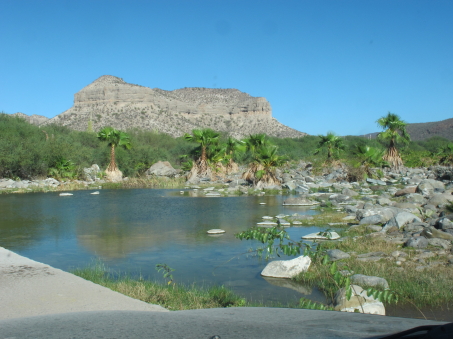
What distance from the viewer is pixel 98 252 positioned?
998cm

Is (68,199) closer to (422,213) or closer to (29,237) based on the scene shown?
(29,237)

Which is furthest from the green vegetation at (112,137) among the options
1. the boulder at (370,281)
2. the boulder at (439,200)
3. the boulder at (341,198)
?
the boulder at (370,281)

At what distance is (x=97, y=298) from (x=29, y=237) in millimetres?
8482

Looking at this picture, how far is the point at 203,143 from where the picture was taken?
3509 centimetres

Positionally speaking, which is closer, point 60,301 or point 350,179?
point 60,301

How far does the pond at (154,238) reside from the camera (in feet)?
25.4

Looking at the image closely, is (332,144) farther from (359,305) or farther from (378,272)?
(359,305)

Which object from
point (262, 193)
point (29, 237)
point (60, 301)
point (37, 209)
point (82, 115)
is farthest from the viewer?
point (82, 115)

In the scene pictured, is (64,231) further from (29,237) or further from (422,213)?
(422,213)

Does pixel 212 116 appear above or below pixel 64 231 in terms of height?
above

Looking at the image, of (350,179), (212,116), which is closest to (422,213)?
(350,179)

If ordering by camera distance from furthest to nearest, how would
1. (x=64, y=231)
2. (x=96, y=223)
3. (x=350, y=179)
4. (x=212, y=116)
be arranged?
(x=212, y=116) < (x=350, y=179) < (x=96, y=223) < (x=64, y=231)

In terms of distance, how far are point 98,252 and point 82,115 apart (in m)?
86.2

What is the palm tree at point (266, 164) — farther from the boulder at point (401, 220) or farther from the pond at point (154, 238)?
the boulder at point (401, 220)
